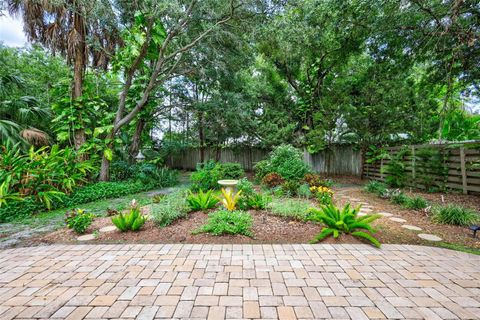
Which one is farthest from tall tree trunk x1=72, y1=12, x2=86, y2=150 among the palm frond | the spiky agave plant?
the palm frond

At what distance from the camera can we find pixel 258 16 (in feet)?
21.7

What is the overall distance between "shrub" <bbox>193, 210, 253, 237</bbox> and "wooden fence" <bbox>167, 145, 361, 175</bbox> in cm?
764

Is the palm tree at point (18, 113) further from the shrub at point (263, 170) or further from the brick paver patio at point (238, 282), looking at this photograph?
the shrub at point (263, 170)

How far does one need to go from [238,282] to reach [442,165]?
656cm

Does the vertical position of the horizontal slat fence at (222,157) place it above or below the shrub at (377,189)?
above

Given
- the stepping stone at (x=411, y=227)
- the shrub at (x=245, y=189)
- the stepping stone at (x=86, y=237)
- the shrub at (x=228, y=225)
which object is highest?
the shrub at (x=245, y=189)

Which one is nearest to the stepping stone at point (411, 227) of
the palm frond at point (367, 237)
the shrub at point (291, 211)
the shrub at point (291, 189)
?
the palm frond at point (367, 237)

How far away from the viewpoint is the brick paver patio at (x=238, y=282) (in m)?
1.75

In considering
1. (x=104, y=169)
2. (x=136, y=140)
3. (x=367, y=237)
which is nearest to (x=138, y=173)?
(x=104, y=169)

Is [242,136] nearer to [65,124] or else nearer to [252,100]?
[252,100]

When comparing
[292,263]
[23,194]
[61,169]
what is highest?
[61,169]

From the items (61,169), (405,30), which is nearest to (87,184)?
(61,169)

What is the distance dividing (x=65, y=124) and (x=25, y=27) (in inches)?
99.9

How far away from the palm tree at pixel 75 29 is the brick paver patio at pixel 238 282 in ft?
18.5
